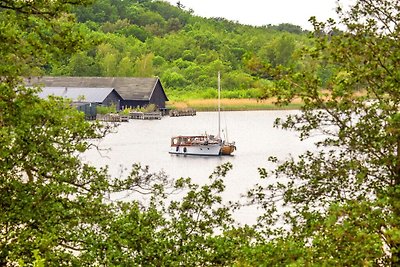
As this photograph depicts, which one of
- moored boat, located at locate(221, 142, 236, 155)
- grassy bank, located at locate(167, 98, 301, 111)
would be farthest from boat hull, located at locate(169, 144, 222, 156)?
grassy bank, located at locate(167, 98, 301, 111)

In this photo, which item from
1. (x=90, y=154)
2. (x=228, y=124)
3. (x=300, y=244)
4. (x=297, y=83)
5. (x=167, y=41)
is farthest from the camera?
(x=167, y=41)

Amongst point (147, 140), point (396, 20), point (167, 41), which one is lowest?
point (147, 140)

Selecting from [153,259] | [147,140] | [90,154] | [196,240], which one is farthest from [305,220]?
[147,140]

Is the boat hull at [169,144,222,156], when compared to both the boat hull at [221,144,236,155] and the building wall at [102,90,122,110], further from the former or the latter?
the building wall at [102,90,122,110]

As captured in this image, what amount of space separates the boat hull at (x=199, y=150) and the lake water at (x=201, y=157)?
18.4 inches

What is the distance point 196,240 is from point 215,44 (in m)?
78.1

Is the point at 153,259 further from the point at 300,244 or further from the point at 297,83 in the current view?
the point at 297,83

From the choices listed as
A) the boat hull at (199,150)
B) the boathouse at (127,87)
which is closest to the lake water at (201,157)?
the boat hull at (199,150)

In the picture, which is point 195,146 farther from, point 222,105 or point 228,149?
point 222,105

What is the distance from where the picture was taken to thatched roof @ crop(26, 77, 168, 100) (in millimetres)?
55625

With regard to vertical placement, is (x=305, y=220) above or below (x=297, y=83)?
below

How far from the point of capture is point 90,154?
1120 inches

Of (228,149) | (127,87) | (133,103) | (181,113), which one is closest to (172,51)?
(127,87)

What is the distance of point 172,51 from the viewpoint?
80.7m
